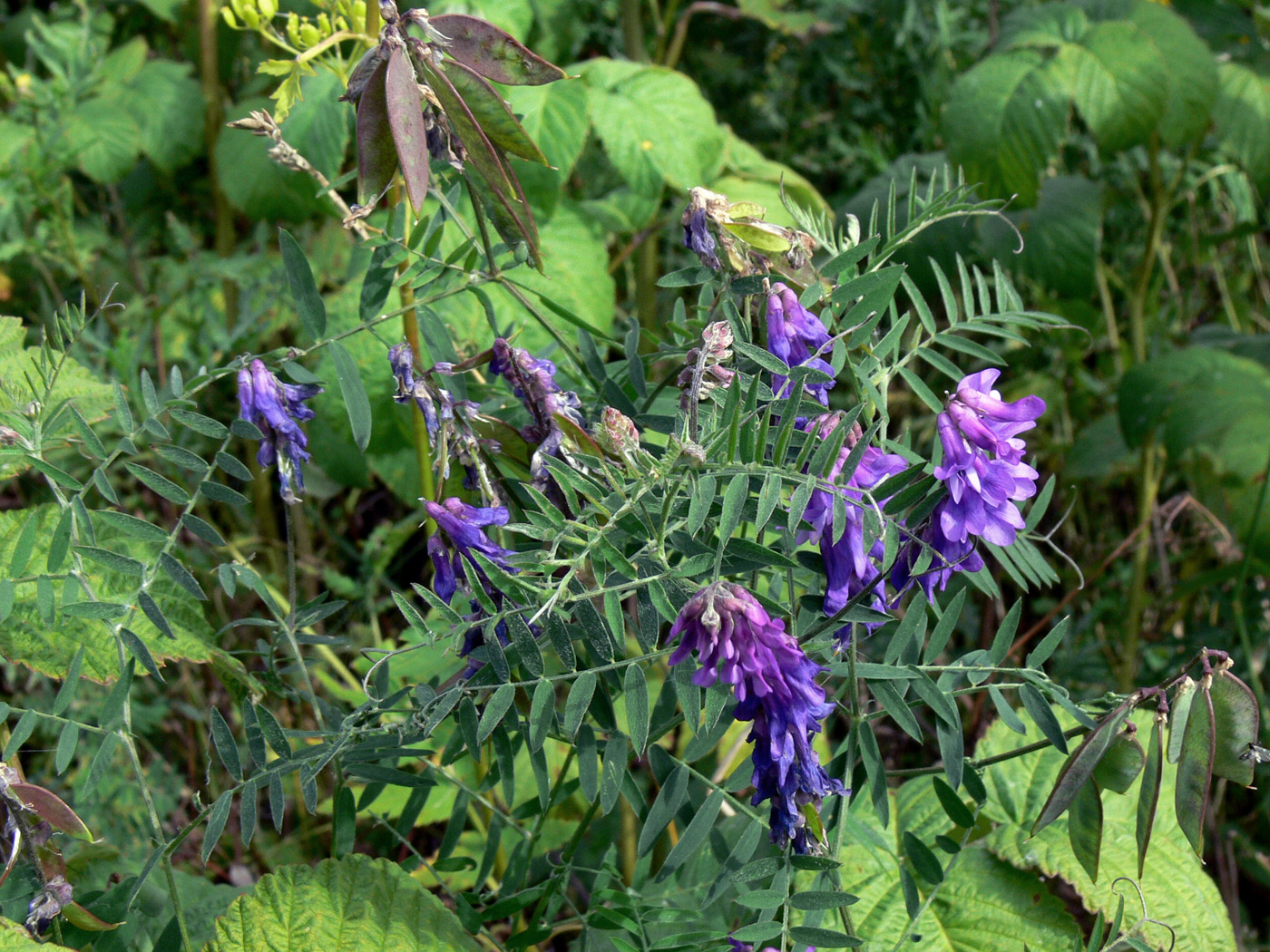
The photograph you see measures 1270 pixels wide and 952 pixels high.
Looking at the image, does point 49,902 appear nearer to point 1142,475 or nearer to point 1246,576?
point 1246,576

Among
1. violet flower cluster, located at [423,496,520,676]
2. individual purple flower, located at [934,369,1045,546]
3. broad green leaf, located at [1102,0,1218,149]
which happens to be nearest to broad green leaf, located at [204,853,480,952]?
violet flower cluster, located at [423,496,520,676]

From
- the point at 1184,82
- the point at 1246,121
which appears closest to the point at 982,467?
the point at 1184,82

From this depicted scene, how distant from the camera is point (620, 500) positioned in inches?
30.6

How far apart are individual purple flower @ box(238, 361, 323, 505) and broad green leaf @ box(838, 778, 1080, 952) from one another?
0.61m

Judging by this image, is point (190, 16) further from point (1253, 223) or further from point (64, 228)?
point (1253, 223)

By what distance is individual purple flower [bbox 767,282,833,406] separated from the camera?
80 centimetres

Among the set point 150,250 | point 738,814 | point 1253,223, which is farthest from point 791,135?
point 738,814

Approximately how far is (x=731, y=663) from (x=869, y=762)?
0.22 m

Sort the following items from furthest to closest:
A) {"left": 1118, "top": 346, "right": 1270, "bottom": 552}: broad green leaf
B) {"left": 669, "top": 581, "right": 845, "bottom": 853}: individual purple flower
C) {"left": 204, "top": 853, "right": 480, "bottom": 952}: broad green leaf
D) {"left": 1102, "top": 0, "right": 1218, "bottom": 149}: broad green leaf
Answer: {"left": 1102, "top": 0, "right": 1218, "bottom": 149}: broad green leaf < {"left": 1118, "top": 346, "right": 1270, "bottom": 552}: broad green leaf < {"left": 204, "top": 853, "right": 480, "bottom": 952}: broad green leaf < {"left": 669, "top": 581, "right": 845, "bottom": 853}: individual purple flower

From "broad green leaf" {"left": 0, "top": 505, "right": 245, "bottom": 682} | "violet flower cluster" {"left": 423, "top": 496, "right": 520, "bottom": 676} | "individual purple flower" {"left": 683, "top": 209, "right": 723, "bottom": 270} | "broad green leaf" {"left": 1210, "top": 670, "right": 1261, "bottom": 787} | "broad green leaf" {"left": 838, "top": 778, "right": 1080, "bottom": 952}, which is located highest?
"individual purple flower" {"left": 683, "top": 209, "right": 723, "bottom": 270}

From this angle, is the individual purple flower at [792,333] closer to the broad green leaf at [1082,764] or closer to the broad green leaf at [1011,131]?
the broad green leaf at [1082,764]

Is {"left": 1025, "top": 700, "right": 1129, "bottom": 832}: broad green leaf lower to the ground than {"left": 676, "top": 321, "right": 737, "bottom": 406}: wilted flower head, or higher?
lower

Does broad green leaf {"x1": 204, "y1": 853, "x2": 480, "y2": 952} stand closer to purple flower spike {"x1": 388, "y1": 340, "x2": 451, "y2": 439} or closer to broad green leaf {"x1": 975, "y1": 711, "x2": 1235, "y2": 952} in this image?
purple flower spike {"x1": 388, "y1": 340, "x2": 451, "y2": 439}

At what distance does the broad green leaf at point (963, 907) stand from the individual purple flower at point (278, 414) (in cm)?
61
